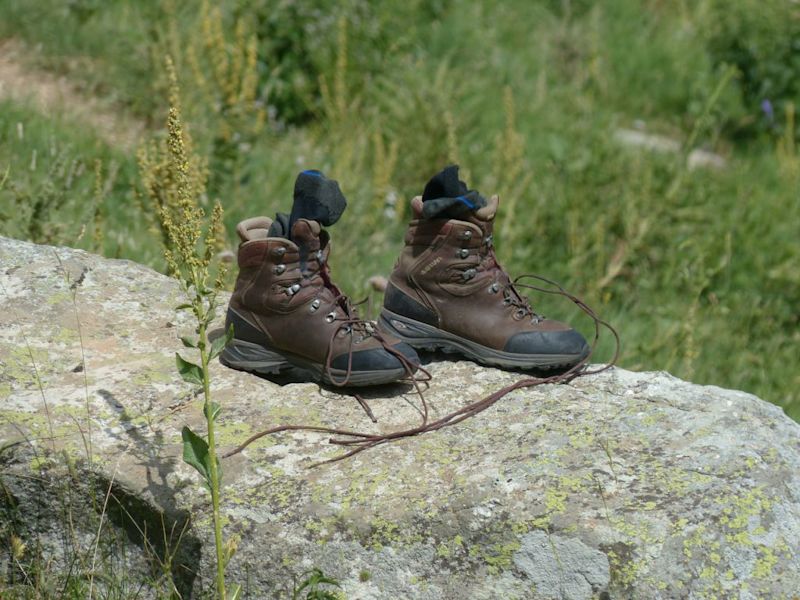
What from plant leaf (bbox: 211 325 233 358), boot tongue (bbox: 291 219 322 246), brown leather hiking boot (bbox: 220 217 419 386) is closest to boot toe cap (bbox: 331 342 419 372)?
brown leather hiking boot (bbox: 220 217 419 386)

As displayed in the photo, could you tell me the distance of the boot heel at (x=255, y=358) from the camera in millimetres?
2918

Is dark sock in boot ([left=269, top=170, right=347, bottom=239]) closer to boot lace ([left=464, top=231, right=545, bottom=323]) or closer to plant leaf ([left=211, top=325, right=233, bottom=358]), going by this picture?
boot lace ([left=464, top=231, right=545, bottom=323])

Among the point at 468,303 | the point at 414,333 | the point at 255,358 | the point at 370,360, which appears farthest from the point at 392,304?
the point at 255,358

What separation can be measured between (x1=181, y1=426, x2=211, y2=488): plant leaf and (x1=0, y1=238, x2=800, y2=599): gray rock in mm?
246

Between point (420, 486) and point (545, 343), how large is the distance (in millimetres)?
738

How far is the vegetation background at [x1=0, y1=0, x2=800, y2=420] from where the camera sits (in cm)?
472

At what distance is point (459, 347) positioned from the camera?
309 cm

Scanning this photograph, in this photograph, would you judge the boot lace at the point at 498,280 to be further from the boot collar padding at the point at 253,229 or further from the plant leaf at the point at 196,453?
the plant leaf at the point at 196,453

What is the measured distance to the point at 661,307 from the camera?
16.6 feet

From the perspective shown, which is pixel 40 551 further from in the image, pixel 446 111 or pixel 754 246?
pixel 754 246

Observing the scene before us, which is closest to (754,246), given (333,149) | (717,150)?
(717,150)

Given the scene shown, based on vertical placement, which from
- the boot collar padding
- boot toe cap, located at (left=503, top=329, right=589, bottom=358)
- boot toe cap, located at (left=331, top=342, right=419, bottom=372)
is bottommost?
boot toe cap, located at (left=331, top=342, right=419, bottom=372)

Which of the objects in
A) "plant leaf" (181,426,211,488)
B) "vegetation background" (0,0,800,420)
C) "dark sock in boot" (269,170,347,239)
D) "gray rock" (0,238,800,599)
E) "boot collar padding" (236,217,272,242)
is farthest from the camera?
"vegetation background" (0,0,800,420)

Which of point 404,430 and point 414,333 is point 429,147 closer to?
point 414,333
